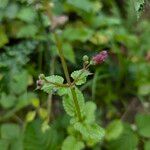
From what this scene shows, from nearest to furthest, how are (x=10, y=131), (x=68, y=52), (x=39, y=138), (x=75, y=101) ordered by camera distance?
(x=75, y=101), (x=39, y=138), (x=10, y=131), (x=68, y=52)

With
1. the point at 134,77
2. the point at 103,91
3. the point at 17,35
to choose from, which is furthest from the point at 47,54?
the point at 134,77

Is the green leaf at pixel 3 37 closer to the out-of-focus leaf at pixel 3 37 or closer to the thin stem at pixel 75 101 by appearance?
the out-of-focus leaf at pixel 3 37

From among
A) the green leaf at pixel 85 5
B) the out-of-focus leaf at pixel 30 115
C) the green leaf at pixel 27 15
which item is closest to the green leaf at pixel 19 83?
the out-of-focus leaf at pixel 30 115

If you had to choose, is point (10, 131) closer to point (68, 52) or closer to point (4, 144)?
point (4, 144)

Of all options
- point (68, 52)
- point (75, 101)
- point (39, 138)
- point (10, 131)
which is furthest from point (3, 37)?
point (75, 101)

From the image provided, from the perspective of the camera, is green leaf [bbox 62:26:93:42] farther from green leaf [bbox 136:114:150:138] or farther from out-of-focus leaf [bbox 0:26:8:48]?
green leaf [bbox 136:114:150:138]

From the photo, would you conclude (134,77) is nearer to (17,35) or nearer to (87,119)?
(17,35)

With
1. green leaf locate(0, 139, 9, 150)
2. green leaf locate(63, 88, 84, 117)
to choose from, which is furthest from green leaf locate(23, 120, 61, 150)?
green leaf locate(63, 88, 84, 117)
